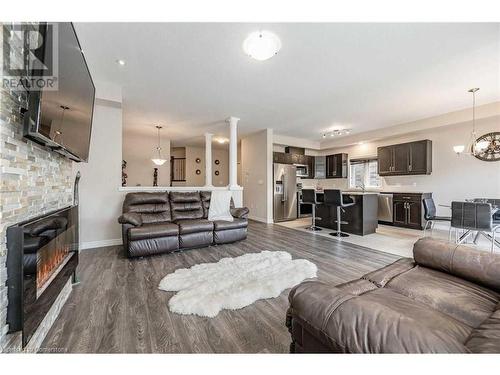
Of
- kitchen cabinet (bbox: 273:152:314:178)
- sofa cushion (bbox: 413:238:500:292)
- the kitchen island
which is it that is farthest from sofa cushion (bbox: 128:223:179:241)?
kitchen cabinet (bbox: 273:152:314:178)

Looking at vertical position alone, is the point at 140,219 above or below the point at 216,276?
above

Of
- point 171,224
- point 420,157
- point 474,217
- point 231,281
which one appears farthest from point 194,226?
point 420,157

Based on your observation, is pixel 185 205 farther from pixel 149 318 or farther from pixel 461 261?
pixel 461 261

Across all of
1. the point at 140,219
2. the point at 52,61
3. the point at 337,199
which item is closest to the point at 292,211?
the point at 337,199

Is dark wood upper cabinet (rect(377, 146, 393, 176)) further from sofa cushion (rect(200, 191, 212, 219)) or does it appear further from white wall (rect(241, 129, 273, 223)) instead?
sofa cushion (rect(200, 191, 212, 219))

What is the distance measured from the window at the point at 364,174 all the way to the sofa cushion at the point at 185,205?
5277mm

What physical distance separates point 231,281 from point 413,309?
1.65 m

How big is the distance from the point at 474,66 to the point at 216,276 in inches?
170

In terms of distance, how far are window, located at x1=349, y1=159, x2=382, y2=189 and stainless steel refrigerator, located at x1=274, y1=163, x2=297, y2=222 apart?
2190 millimetres

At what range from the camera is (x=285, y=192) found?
6461mm

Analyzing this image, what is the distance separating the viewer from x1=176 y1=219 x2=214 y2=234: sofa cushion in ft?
11.1

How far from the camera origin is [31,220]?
4.24 ft

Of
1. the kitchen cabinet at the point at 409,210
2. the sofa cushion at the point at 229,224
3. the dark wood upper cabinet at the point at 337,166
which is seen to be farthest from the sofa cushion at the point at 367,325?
the dark wood upper cabinet at the point at 337,166

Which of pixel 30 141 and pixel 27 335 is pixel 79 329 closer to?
pixel 27 335
